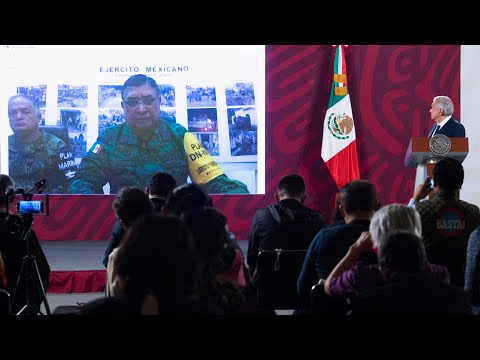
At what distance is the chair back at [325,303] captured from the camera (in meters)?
2.54

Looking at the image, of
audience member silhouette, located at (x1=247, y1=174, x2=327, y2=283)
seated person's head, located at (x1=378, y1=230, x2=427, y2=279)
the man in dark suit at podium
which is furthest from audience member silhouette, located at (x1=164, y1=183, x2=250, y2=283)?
the man in dark suit at podium

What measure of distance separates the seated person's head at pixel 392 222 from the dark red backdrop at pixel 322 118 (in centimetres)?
496

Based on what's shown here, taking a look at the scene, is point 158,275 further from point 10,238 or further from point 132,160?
point 132,160

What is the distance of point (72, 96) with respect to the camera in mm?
7066

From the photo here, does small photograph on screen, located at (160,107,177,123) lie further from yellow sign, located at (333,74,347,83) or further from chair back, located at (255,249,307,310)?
chair back, located at (255,249,307,310)

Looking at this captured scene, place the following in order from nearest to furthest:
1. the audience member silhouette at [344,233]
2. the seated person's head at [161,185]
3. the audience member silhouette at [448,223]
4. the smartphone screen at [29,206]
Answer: the audience member silhouette at [344,233] → the audience member silhouette at [448,223] → the seated person's head at [161,185] → the smartphone screen at [29,206]

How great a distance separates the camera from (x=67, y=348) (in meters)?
1.42

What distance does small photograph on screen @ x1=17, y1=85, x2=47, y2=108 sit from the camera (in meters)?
7.00

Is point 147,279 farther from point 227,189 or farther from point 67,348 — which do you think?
point 227,189

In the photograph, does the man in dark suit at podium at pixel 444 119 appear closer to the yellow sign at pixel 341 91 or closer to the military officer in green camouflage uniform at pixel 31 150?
the yellow sign at pixel 341 91

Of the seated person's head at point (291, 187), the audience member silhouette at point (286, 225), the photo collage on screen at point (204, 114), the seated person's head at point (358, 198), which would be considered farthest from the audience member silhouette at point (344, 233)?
the photo collage on screen at point (204, 114)

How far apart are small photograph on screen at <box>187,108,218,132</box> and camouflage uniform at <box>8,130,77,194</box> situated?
4.35 feet
